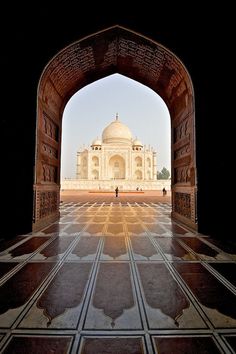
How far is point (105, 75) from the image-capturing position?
529 cm

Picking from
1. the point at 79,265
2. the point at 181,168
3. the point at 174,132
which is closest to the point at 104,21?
the point at 174,132

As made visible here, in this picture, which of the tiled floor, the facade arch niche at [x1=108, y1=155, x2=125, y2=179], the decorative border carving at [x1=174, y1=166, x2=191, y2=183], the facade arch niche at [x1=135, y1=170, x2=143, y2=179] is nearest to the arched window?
the facade arch niche at [x1=135, y1=170, x2=143, y2=179]

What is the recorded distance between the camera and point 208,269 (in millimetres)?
1921

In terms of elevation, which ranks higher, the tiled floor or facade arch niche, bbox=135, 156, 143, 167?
facade arch niche, bbox=135, 156, 143, 167

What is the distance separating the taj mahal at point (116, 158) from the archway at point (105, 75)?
27.4 m

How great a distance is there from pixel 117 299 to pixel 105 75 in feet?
17.4

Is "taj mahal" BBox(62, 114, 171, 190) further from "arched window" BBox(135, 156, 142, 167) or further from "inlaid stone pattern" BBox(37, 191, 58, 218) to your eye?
"inlaid stone pattern" BBox(37, 191, 58, 218)

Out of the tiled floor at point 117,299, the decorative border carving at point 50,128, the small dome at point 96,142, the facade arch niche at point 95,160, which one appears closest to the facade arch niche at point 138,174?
the facade arch niche at point 95,160

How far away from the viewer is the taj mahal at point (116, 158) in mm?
34281

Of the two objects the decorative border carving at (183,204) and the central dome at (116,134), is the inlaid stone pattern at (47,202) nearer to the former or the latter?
the decorative border carving at (183,204)

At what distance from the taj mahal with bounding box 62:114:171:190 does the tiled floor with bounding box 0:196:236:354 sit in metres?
30.0

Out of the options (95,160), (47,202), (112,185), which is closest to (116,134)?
(95,160)

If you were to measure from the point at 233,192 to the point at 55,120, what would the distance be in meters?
4.11

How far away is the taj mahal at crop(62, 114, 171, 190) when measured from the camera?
1350 inches
